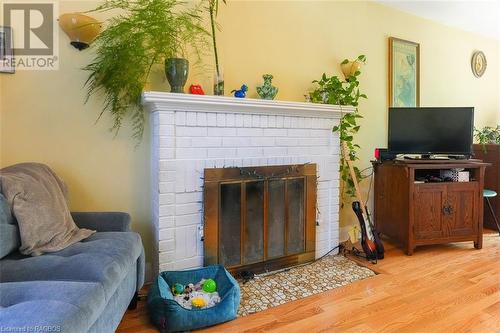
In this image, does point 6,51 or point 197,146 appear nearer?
point 6,51

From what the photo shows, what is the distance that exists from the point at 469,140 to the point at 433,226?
2.93 feet

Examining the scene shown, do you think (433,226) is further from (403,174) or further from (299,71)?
(299,71)

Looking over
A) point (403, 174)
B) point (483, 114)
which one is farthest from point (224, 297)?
point (483, 114)

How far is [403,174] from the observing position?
267 cm

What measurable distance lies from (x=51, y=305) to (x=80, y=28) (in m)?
1.63

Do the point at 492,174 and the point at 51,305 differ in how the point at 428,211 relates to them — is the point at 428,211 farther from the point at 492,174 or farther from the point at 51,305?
the point at 51,305

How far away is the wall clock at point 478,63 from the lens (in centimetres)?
391

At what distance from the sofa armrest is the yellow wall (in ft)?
0.89

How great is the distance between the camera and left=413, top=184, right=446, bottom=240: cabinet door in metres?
2.63

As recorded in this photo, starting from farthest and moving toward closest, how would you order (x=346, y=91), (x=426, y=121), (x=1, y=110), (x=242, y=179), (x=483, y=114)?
(x=483, y=114)
(x=426, y=121)
(x=346, y=91)
(x=242, y=179)
(x=1, y=110)

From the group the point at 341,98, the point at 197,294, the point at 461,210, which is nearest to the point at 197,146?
the point at 197,294

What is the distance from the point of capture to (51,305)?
89cm

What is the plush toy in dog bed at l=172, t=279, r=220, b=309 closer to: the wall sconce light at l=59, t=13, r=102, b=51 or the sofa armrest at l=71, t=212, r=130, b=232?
the sofa armrest at l=71, t=212, r=130, b=232

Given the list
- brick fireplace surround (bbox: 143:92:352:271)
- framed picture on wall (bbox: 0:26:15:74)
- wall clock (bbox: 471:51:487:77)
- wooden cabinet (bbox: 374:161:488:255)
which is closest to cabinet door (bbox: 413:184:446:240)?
wooden cabinet (bbox: 374:161:488:255)
